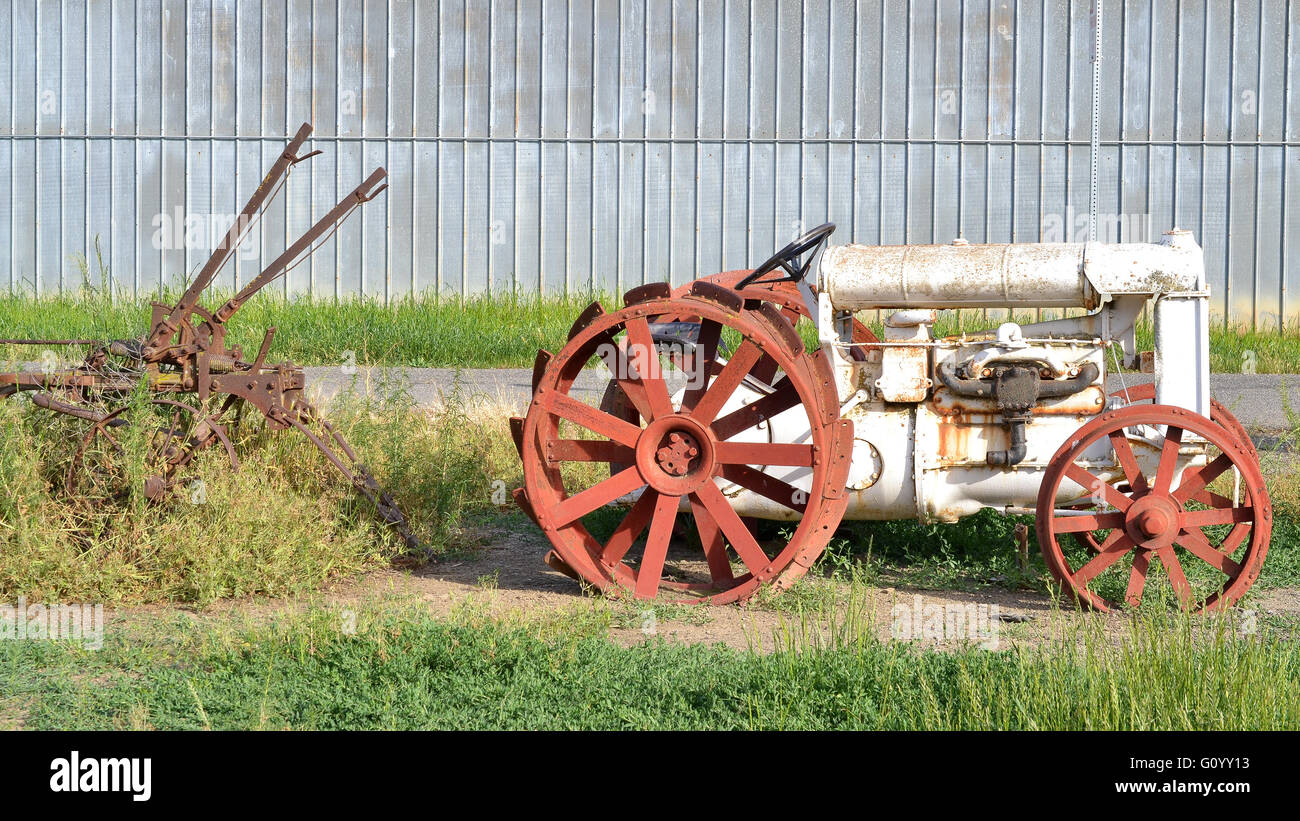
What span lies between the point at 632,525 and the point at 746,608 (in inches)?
31.1

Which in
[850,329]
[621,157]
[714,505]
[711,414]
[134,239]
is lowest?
[714,505]

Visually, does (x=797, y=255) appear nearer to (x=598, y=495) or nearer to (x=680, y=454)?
(x=680, y=454)

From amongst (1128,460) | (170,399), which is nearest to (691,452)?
(1128,460)

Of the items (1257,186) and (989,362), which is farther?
(1257,186)

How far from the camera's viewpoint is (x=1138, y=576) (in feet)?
17.6

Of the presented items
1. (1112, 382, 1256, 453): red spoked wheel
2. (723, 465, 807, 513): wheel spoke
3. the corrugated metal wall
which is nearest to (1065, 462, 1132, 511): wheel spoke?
(1112, 382, 1256, 453): red spoked wheel

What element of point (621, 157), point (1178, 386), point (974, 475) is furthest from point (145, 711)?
point (621, 157)

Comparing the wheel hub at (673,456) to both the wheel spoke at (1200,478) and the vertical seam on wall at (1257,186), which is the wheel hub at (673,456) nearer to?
the wheel spoke at (1200,478)

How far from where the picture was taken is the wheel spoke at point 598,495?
5.66 metres

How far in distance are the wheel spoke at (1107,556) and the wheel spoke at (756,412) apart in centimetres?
146

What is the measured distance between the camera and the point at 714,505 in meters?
5.59

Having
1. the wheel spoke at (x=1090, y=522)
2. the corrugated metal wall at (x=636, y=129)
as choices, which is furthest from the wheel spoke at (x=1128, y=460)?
the corrugated metal wall at (x=636, y=129)

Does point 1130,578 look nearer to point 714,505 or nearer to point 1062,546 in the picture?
point 1062,546
